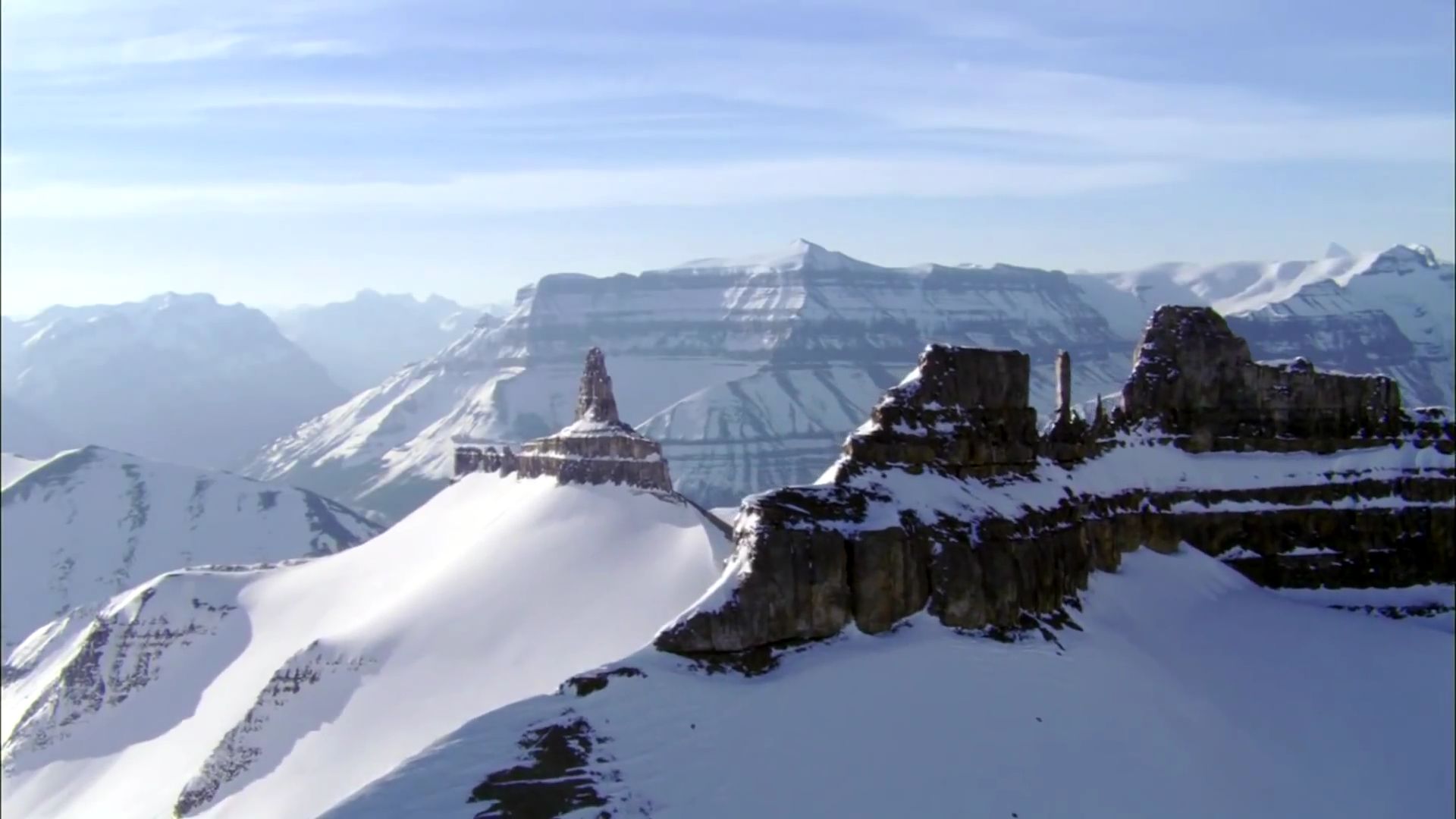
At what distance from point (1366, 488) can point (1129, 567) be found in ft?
53.1

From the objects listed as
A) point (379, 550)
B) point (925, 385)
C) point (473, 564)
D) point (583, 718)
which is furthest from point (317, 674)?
point (583, 718)

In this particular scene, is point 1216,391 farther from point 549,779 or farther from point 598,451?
point 598,451

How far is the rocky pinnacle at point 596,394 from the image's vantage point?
109 meters

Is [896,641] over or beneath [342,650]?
over

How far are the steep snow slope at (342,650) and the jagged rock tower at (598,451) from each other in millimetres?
1643

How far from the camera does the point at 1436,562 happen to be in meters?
68.9

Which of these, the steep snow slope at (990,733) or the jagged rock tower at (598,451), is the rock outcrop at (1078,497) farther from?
the jagged rock tower at (598,451)

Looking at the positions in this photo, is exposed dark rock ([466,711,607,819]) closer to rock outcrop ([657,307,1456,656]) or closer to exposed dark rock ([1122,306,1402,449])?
rock outcrop ([657,307,1456,656])

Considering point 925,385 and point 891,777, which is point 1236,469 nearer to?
point 925,385

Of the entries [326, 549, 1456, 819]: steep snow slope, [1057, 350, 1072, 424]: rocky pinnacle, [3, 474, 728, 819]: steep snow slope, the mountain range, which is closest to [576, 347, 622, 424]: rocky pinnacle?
the mountain range

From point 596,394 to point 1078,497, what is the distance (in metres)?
58.0

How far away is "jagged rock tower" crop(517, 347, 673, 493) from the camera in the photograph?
98.2 m

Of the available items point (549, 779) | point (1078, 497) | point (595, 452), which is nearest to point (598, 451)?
point (595, 452)

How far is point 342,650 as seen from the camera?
275ft
